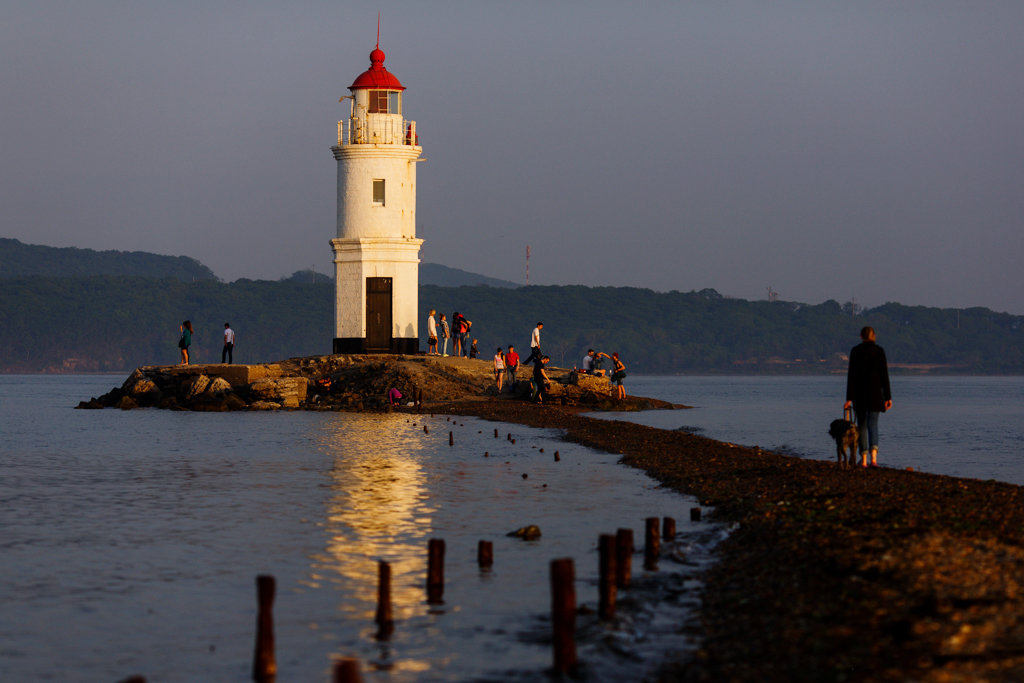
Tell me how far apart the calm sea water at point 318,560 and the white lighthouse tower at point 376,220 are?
19.6 metres

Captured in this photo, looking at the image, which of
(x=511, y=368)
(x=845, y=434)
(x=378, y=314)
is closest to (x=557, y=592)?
(x=845, y=434)

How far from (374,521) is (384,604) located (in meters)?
6.55

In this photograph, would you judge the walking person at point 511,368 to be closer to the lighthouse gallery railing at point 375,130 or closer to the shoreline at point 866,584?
the lighthouse gallery railing at point 375,130

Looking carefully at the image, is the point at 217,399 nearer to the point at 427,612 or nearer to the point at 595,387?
the point at 595,387

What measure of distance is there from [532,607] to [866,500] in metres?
5.09

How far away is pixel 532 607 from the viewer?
11.4 meters

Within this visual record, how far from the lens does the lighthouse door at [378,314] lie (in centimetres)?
4684

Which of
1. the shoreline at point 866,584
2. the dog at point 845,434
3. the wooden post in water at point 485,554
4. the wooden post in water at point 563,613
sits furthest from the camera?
the dog at point 845,434

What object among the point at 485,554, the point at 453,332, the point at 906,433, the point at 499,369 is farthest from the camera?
the point at 453,332

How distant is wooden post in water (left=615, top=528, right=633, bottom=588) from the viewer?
11398 mm

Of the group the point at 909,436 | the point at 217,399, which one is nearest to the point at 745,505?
the point at 909,436

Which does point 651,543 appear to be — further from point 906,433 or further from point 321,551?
point 906,433

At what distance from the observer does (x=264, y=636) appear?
899cm

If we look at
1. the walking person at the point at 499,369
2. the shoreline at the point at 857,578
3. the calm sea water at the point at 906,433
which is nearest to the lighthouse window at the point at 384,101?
the walking person at the point at 499,369
